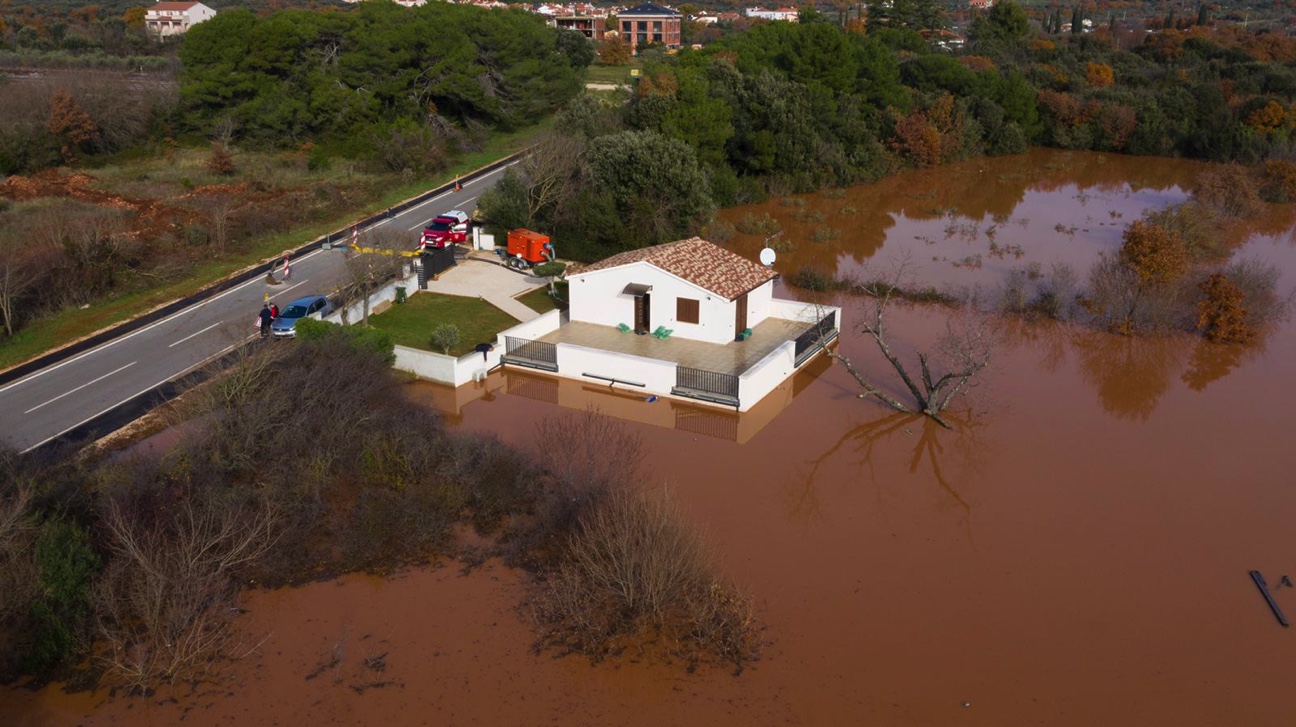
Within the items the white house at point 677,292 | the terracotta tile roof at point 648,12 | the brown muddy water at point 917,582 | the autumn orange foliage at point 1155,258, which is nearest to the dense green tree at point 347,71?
the white house at point 677,292

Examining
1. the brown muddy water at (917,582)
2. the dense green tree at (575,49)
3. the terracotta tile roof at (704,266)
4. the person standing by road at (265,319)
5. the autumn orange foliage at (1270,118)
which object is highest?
the dense green tree at (575,49)

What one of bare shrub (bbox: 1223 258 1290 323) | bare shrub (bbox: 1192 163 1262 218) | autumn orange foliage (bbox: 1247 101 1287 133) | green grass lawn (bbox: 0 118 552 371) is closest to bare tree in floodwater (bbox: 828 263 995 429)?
bare shrub (bbox: 1223 258 1290 323)

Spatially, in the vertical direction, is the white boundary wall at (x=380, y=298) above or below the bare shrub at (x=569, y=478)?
above

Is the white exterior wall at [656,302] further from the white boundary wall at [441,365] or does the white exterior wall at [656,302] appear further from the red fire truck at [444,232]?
the red fire truck at [444,232]

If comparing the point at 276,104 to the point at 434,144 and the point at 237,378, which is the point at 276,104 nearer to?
the point at 434,144

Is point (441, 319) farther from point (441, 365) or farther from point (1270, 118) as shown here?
point (1270, 118)

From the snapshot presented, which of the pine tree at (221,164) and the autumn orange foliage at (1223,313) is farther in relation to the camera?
the pine tree at (221,164)

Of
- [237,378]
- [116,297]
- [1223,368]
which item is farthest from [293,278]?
[1223,368]

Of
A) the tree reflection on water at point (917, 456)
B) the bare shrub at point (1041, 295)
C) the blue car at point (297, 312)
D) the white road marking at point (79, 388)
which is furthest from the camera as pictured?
the bare shrub at point (1041, 295)

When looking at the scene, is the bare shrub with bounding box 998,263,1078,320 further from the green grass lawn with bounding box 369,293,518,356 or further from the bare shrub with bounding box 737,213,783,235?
the green grass lawn with bounding box 369,293,518,356
